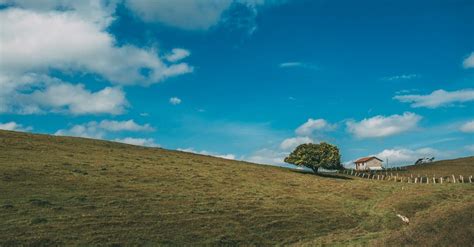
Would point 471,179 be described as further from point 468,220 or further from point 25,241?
point 25,241

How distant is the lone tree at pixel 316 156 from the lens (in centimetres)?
9000

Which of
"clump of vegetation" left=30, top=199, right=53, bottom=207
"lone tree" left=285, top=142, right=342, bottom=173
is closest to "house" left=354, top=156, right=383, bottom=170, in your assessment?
"lone tree" left=285, top=142, right=342, bottom=173

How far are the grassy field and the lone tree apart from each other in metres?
27.3

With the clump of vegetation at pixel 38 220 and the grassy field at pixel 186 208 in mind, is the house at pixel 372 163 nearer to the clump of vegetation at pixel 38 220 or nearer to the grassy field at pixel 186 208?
the grassy field at pixel 186 208

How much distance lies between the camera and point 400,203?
157 feet

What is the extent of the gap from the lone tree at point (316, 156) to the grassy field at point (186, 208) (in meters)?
27.3

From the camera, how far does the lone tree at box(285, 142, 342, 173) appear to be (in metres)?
90.0

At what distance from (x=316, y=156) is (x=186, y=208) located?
56807 millimetres

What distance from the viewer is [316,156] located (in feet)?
297

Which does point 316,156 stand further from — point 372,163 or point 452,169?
point 372,163

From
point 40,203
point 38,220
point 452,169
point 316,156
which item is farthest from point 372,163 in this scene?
point 38,220

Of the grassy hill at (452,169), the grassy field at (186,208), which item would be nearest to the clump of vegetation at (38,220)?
the grassy field at (186,208)

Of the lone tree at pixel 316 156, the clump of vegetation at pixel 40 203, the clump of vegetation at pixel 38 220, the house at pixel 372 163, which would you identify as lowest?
the clump of vegetation at pixel 38 220

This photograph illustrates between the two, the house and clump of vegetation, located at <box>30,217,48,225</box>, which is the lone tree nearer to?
the house
